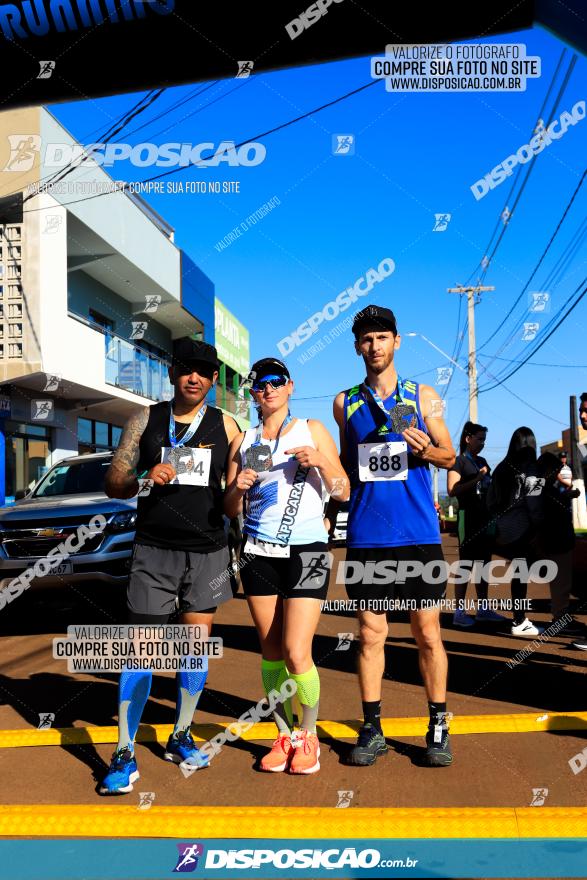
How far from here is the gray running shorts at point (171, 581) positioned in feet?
13.1

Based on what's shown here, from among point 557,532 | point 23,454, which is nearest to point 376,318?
point 557,532

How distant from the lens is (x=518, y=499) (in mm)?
7348

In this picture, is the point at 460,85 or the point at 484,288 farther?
the point at 484,288

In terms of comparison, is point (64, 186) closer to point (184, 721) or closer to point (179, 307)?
point (179, 307)

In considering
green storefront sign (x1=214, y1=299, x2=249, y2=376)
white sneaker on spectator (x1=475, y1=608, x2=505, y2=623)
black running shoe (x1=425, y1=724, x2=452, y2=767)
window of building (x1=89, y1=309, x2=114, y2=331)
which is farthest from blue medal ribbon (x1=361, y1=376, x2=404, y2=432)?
green storefront sign (x1=214, y1=299, x2=249, y2=376)

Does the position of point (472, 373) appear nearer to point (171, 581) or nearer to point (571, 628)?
point (571, 628)

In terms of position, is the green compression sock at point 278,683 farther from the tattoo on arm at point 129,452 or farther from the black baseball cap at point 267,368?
the black baseball cap at point 267,368

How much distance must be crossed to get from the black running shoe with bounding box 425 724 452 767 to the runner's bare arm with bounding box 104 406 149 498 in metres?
1.99

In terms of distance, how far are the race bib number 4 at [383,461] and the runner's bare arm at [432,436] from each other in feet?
0.29

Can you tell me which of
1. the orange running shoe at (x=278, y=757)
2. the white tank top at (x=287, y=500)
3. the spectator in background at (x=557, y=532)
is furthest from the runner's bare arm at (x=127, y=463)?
the spectator in background at (x=557, y=532)

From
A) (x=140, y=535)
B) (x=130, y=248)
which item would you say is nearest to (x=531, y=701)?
(x=140, y=535)

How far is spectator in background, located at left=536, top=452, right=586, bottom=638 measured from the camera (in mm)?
7250

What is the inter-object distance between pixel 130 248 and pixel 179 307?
18.5 ft

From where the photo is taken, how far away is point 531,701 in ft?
17.4
